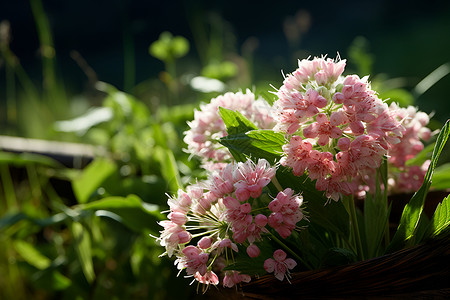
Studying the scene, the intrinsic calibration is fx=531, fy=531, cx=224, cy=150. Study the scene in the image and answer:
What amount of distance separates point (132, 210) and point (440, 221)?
450 millimetres

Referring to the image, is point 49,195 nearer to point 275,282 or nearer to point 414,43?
point 275,282

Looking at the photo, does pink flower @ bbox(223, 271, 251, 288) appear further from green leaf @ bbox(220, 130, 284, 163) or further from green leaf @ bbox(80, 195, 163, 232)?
green leaf @ bbox(80, 195, 163, 232)

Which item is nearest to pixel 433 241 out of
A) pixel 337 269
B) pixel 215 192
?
pixel 337 269

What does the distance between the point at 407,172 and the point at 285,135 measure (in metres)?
0.29

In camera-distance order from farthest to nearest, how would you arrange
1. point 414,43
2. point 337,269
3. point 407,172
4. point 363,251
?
point 414,43 → point 407,172 → point 363,251 → point 337,269

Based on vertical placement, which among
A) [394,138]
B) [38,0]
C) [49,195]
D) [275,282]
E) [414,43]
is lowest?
[275,282]

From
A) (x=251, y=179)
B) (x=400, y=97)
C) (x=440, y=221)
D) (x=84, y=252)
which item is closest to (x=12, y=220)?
(x=84, y=252)

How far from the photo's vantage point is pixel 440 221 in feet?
1.74

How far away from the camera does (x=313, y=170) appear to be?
20.3 inches

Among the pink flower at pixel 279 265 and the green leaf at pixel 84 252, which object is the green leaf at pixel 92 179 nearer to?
the green leaf at pixel 84 252

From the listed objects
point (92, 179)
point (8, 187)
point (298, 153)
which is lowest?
point (298, 153)

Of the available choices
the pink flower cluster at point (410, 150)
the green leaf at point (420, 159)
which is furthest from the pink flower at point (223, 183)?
the green leaf at point (420, 159)

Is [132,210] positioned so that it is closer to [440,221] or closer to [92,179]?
[92,179]

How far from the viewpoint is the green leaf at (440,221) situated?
0.52 metres
